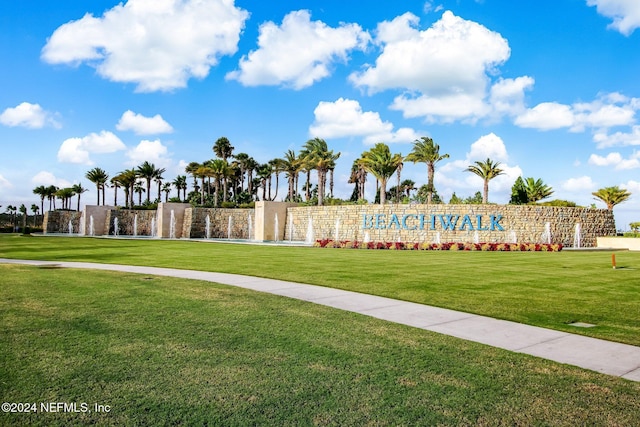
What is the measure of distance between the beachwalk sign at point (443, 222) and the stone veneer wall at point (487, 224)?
8cm

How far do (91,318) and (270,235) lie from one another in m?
38.4

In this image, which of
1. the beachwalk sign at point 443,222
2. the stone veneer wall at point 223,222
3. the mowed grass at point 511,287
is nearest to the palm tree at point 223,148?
the stone veneer wall at point 223,222

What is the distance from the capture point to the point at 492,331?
7254 mm

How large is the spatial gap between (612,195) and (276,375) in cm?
5508

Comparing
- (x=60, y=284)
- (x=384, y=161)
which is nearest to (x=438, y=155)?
(x=384, y=161)

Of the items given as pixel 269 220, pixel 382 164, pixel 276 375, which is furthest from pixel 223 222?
pixel 276 375

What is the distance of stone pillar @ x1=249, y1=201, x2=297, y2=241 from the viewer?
45.7 m

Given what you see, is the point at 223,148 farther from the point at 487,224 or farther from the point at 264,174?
the point at 487,224

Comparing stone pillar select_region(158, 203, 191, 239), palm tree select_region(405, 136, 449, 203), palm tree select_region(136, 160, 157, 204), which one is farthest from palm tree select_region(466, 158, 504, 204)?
palm tree select_region(136, 160, 157, 204)

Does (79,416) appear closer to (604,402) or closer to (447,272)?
(604,402)

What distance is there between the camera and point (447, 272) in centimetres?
1577

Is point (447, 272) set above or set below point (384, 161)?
below

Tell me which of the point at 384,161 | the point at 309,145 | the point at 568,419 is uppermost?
the point at 309,145

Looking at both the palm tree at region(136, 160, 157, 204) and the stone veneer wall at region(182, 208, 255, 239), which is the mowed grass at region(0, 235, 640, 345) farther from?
the palm tree at region(136, 160, 157, 204)
